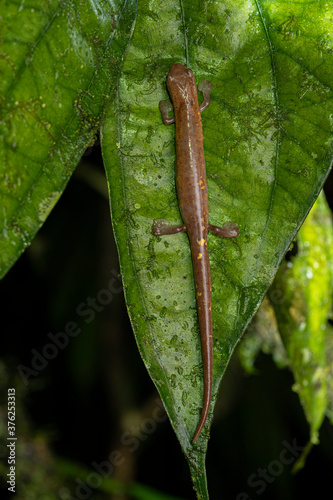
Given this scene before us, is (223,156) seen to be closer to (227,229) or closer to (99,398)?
(227,229)

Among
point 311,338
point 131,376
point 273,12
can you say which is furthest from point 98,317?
point 273,12

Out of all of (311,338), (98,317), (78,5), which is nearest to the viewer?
(78,5)

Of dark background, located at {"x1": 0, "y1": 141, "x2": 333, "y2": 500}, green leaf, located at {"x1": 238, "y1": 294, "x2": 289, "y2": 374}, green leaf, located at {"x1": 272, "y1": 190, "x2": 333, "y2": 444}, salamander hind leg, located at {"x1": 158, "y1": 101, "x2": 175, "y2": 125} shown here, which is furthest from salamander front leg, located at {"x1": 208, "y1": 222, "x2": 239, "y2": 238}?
dark background, located at {"x1": 0, "y1": 141, "x2": 333, "y2": 500}

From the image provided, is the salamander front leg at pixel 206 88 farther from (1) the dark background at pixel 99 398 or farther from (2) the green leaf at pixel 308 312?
(1) the dark background at pixel 99 398

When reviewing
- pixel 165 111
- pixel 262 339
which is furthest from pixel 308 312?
pixel 165 111

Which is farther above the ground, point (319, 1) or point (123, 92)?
point (319, 1)

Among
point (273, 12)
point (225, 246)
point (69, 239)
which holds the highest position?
point (69, 239)

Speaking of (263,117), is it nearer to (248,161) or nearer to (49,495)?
(248,161)
